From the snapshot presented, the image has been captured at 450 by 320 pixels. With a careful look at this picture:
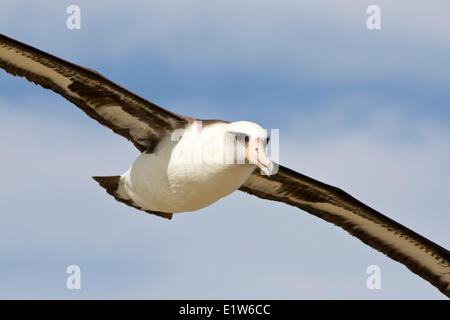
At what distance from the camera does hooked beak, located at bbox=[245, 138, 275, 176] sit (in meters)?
13.8

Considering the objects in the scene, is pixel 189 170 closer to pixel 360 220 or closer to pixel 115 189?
pixel 115 189

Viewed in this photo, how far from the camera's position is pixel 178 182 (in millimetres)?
15188

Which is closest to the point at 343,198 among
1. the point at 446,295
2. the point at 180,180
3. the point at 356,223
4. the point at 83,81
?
the point at 356,223

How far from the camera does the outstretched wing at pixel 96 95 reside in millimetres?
15656

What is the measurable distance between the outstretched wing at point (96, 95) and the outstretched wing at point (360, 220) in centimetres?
280

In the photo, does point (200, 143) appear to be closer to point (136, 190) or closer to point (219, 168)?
point (219, 168)

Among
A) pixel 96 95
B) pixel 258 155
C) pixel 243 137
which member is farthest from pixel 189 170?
pixel 96 95

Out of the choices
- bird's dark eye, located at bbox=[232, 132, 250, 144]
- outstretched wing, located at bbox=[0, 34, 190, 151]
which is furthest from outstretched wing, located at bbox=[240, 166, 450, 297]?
bird's dark eye, located at bbox=[232, 132, 250, 144]

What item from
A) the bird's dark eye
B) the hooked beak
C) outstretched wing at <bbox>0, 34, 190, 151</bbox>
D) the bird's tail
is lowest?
the hooked beak

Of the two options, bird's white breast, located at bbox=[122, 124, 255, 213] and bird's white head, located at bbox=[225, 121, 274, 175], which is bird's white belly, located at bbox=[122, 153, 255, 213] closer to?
bird's white breast, located at bbox=[122, 124, 255, 213]

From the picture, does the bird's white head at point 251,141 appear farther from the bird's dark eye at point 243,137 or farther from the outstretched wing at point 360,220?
the outstretched wing at point 360,220

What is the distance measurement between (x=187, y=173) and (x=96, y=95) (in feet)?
7.57

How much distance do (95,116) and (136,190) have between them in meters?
1.44

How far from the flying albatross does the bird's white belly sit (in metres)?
0.01
